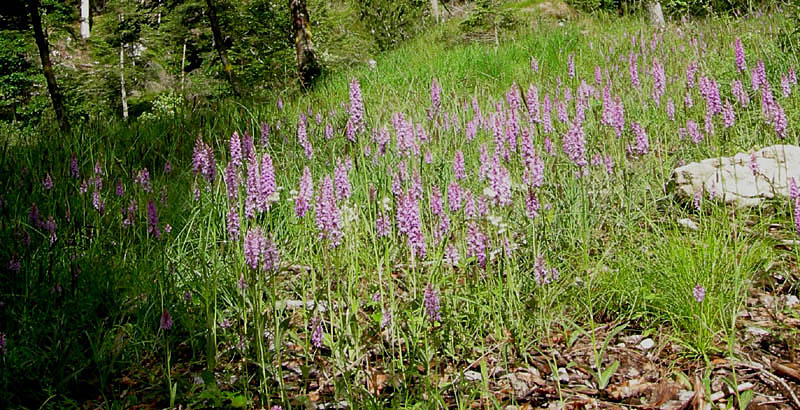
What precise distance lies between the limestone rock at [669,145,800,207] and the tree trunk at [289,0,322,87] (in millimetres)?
6503

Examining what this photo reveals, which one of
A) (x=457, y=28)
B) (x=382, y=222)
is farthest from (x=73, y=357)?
(x=457, y=28)

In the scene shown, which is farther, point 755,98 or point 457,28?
point 457,28

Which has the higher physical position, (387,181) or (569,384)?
(387,181)

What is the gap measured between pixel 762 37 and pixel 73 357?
6463 millimetres

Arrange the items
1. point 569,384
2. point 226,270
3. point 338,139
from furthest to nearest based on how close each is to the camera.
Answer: point 338,139 < point 226,270 < point 569,384

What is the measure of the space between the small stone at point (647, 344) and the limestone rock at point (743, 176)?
40.7 inches

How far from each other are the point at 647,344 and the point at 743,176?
4.75 feet

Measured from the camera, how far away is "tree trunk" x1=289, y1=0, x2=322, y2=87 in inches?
338

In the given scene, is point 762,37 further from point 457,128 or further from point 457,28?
point 457,28

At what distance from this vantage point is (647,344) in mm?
2023

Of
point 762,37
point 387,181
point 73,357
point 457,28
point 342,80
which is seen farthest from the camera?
point 457,28

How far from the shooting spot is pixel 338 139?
374cm

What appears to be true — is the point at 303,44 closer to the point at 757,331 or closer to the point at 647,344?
the point at 647,344

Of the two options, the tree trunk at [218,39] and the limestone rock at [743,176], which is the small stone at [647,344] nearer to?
the limestone rock at [743,176]
